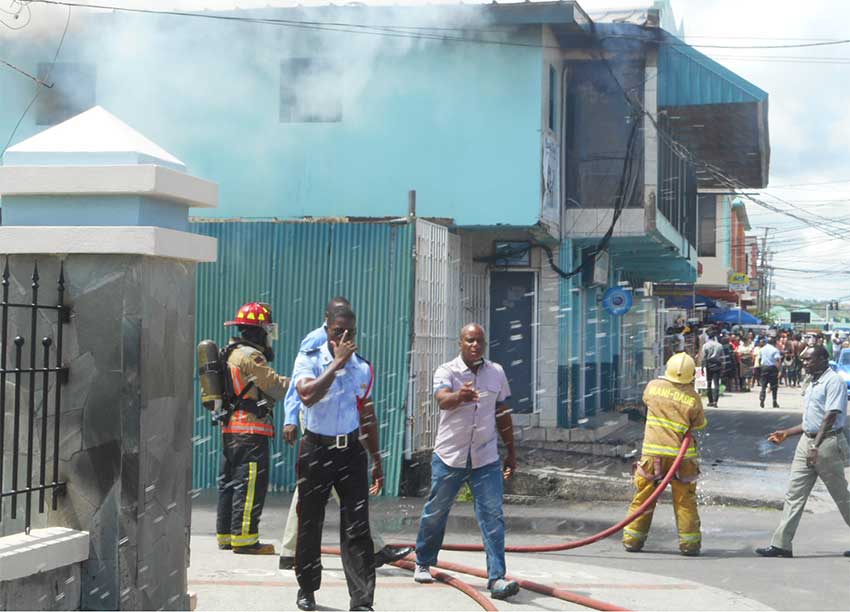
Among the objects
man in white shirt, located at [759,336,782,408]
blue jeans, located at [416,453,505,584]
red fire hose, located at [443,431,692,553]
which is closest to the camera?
blue jeans, located at [416,453,505,584]

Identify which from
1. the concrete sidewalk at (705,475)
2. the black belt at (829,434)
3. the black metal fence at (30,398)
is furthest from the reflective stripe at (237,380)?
the concrete sidewalk at (705,475)

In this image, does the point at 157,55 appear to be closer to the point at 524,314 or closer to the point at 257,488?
the point at 524,314

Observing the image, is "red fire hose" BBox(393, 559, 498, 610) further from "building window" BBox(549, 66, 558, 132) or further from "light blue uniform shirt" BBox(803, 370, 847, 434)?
"building window" BBox(549, 66, 558, 132)

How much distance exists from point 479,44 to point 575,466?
6385 mm

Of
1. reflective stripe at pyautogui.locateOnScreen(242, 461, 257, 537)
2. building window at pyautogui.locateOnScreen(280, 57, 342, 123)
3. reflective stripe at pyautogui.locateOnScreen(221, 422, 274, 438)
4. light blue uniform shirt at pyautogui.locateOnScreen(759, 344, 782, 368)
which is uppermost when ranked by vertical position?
building window at pyautogui.locateOnScreen(280, 57, 342, 123)

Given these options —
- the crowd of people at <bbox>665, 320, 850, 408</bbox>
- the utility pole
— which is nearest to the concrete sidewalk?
the crowd of people at <bbox>665, 320, 850, 408</bbox>

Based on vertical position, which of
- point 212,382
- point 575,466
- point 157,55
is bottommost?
point 575,466

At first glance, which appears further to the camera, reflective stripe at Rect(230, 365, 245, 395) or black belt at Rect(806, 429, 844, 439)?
black belt at Rect(806, 429, 844, 439)

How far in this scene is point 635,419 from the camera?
23281mm

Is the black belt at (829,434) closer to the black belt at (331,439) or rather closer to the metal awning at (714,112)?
the black belt at (331,439)

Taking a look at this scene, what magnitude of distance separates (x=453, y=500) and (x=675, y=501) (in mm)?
2674

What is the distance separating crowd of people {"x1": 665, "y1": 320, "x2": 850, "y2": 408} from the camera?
27.1m

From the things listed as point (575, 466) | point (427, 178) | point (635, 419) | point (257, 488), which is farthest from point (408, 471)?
point (635, 419)

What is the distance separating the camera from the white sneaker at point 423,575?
744cm
